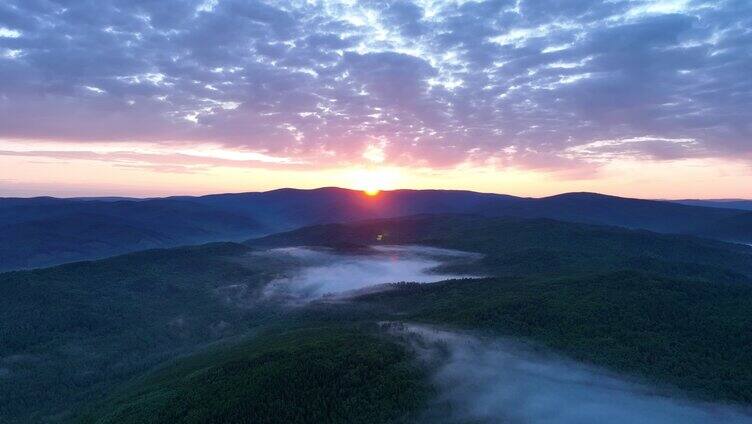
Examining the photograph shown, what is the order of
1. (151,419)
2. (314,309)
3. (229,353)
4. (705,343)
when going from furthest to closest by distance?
(314,309) → (229,353) → (705,343) → (151,419)

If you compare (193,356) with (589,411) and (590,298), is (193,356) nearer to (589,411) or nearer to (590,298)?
(589,411)

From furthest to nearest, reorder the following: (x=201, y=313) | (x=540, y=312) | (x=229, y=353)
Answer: (x=201, y=313), (x=540, y=312), (x=229, y=353)

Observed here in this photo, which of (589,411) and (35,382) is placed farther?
(35,382)

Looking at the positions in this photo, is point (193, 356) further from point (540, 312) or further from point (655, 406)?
point (655, 406)

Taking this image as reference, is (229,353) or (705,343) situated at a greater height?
(705,343)

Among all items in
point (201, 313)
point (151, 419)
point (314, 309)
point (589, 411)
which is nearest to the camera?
point (589, 411)

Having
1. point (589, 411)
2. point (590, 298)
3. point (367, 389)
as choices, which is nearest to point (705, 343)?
point (590, 298)

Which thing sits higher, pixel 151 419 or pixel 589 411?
pixel 589 411

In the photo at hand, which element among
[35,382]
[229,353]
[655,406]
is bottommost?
[35,382]

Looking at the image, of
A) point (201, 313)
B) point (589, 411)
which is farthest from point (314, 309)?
point (589, 411)
